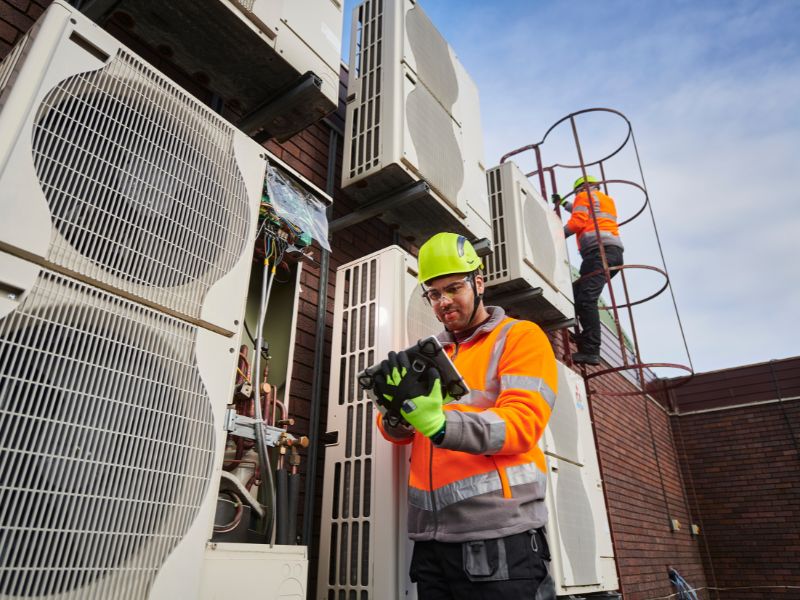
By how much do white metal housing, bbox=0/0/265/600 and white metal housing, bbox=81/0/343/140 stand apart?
67 cm

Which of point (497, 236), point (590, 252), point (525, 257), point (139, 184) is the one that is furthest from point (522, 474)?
point (590, 252)

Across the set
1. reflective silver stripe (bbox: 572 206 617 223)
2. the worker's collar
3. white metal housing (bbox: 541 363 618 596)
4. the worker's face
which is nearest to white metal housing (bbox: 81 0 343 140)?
the worker's face

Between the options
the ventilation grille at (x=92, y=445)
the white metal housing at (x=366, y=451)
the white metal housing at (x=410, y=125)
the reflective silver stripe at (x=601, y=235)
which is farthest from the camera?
the reflective silver stripe at (x=601, y=235)

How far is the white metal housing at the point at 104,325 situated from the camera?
0.98m

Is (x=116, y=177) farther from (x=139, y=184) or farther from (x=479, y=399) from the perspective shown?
(x=479, y=399)

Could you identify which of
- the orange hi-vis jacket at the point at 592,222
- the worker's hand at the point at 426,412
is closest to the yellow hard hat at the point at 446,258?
the worker's hand at the point at 426,412

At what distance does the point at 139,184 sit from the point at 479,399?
112 centimetres

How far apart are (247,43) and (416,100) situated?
1.04m

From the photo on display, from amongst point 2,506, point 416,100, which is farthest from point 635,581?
point 2,506

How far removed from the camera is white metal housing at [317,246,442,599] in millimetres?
1859

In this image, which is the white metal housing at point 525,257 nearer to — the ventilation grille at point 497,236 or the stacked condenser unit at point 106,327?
the ventilation grille at point 497,236

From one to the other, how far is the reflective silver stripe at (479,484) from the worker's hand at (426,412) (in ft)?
0.76

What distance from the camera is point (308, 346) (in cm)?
255

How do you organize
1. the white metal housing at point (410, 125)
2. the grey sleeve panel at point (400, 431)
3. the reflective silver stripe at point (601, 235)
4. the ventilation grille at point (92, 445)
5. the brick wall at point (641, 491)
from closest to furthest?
the ventilation grille at point (92, 445), the grey sleeve panel at point (400, 431), the white metal housing at point (410, 125), the reflective silver stripe at point (601, 235), the brick wall at point (641, 491)
